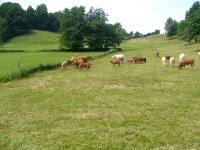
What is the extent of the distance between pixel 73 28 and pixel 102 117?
161 ft

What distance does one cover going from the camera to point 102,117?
8.64 metres

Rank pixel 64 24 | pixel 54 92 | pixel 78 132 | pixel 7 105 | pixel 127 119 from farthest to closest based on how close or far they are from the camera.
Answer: pixel 64 24 < pixel 54 92 < pixel 7 105 < pixel 127 119 < pixel 78 132

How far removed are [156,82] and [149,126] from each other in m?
7.59

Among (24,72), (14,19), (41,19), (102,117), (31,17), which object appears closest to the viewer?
(102,117)

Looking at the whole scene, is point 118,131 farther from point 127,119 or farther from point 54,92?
point 54,92

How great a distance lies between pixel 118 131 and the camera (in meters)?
7.36

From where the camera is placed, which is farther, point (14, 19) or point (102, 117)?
point (14, 19)

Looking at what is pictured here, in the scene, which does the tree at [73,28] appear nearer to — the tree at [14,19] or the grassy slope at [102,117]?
the tree at [14,19]

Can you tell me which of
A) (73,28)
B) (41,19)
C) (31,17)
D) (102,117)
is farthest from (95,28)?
(41,19)

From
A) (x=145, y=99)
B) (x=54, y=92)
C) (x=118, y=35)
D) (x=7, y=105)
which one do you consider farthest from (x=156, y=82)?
(x=118, y=35)

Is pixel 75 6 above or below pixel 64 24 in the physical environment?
above

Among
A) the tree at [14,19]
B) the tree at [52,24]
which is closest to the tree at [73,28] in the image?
the tree at [14,19]

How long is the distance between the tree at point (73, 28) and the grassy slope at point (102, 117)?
4124cm

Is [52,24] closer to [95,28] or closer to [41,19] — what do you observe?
[41,19]
